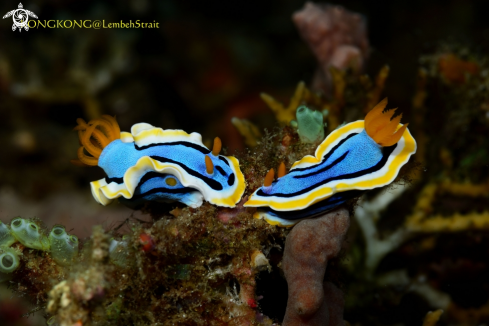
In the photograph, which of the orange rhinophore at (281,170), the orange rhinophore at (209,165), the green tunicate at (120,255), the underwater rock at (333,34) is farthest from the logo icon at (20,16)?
the orange rhinophore at (281,170)

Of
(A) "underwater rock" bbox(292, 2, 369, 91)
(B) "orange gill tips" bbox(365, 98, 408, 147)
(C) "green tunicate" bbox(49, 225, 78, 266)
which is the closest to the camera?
(C) "green tunicate" bbox(49, 225, 78, 266)

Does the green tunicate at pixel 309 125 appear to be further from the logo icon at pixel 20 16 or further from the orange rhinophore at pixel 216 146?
the logo icon at pixel 20 16

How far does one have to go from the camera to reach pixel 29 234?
7.20 ft


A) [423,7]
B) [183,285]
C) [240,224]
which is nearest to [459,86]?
[240,224]

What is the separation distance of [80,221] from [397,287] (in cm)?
547

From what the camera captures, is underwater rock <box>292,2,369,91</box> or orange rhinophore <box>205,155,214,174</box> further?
underwater rock <box>292,2,369,91</box>

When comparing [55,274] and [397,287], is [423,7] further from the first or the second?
[55,274]

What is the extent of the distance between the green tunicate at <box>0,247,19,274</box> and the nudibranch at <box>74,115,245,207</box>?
65 cm

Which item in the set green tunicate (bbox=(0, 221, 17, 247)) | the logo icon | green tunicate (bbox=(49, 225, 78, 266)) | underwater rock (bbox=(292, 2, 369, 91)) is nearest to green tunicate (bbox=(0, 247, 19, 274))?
green tunicate (bbox=(0, 221, 17, 247))

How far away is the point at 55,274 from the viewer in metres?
2.28

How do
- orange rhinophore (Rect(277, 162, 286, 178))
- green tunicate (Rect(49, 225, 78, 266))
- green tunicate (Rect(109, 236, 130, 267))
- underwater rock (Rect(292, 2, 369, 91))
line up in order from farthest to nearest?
underwater rock (Rect(292, 2, 369, 91))
orange rhinophore (Rect(277, 162, 286, 178))
green tunicate (Rect(49, 225, 78, 266))
green tunicate (Rect(109, 236, 130, 267))

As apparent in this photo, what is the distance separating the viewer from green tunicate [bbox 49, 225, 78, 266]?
7.23ft

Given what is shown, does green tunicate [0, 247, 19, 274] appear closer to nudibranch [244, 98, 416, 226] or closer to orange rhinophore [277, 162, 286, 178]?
nudibranch [244, 98, 416, 226]

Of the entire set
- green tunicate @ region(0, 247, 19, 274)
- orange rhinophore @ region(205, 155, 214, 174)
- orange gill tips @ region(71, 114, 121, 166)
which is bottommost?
orange rhinophore @ region(205, 155, 214, 174)
